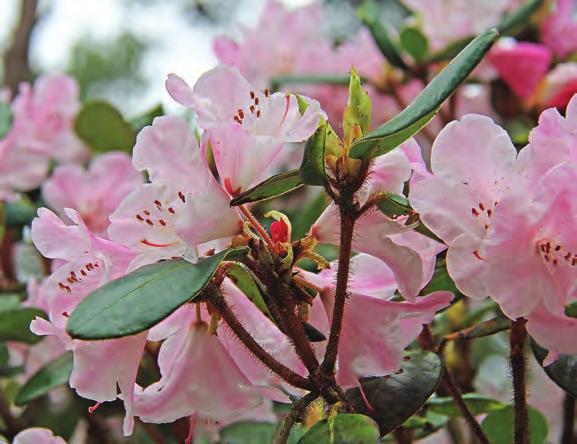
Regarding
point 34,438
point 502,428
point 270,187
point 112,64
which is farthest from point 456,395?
point 112,64

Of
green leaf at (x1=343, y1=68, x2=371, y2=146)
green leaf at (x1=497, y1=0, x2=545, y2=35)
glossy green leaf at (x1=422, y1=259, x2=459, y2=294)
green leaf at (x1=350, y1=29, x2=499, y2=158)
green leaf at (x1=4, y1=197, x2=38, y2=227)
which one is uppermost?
green leaf at (x1=350, y1=29, x2=499, y2=158)

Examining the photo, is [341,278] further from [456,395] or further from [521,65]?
[521,65]

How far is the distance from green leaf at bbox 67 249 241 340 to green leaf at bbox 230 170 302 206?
0.19ft

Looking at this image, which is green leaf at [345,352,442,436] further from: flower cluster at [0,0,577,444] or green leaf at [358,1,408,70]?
green leaf at [358,1,408,70]

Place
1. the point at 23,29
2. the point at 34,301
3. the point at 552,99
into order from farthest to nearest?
the point at 23,29
the point at 552,99
the point at 34,301

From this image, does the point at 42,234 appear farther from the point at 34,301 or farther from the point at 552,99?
the point at 552,99

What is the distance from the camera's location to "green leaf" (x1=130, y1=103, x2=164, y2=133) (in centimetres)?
156

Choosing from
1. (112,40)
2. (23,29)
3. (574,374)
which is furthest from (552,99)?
(112,40)

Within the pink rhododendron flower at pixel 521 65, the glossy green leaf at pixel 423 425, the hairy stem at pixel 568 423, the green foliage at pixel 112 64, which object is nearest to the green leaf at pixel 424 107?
the glossy green leaf at pixel 423 425

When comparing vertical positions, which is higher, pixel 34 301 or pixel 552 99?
pixel 552 99

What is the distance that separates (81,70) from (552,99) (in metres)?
6.57

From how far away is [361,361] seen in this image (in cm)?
75

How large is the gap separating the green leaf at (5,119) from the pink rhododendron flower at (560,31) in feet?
3.80

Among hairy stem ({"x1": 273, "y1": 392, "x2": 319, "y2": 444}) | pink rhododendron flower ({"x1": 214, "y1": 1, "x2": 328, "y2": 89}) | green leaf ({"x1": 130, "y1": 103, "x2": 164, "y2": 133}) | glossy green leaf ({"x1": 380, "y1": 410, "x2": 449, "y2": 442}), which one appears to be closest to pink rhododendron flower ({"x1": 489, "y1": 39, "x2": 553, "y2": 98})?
pink rhododendron flower ({"x1": 214, "y1": 1, "x2": 328, "y2": 89})
